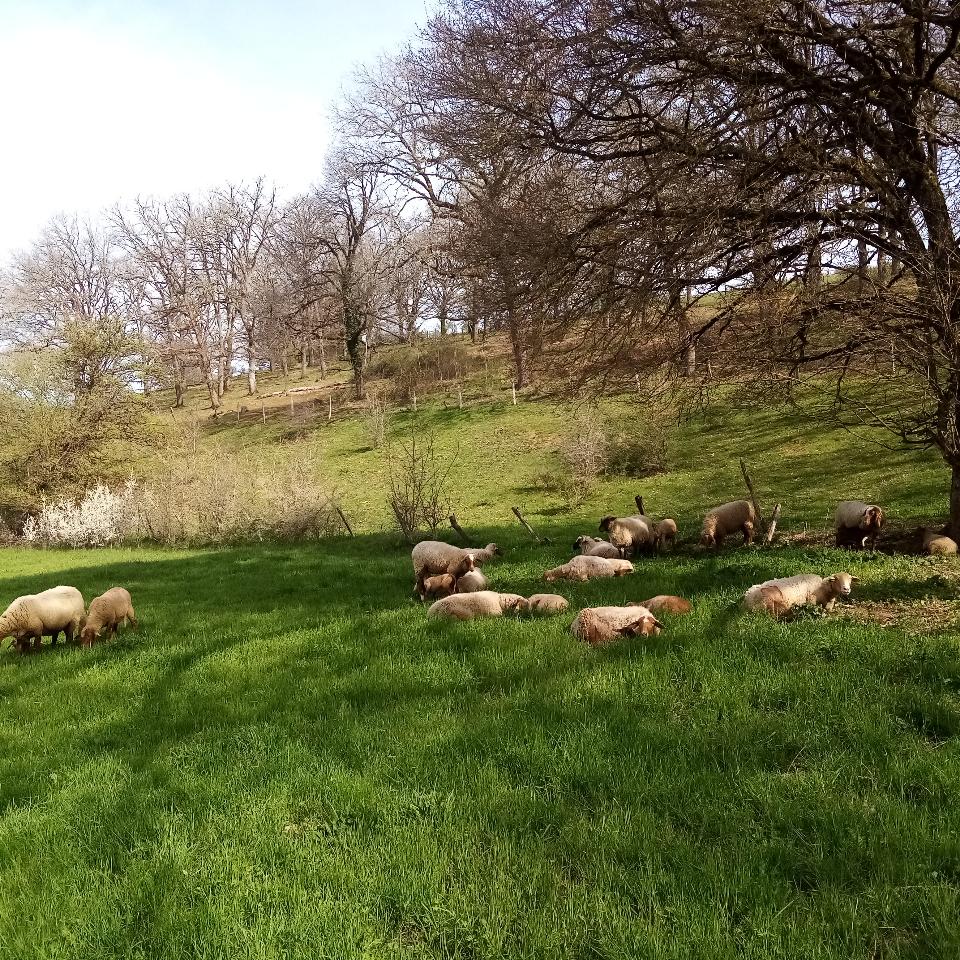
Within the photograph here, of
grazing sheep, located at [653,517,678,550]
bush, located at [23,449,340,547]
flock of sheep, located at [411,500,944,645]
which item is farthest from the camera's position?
bush, located at [23,449,340,547]

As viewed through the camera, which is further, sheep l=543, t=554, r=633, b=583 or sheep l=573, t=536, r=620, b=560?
sheep l=573, t=536, r=620, b=560

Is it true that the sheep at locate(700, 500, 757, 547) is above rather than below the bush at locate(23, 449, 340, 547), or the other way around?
below

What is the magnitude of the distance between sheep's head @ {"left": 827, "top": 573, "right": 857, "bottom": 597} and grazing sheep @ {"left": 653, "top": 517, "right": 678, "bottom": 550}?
4.89m

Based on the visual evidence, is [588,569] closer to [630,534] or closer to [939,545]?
[630,534]

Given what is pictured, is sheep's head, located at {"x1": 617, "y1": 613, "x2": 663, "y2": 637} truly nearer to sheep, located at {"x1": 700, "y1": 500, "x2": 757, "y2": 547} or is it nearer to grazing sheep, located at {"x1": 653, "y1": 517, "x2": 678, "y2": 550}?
sheep, located at {"x1": 700, "y1": 500, "x2": 757, "y2": 547}

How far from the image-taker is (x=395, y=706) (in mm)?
5043

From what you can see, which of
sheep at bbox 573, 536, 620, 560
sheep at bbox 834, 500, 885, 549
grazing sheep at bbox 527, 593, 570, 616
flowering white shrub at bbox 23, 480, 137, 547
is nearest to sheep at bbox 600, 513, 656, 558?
sheep at bbox 573, 536, 620, 560

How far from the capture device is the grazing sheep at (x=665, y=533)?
11.8 meters

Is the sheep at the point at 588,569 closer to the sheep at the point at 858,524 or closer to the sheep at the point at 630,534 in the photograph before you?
the sheep at the point at 630,534

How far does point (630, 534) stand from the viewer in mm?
11453

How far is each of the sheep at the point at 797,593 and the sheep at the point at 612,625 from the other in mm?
1170

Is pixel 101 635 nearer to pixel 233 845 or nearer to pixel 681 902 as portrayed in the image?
pixel 233 845

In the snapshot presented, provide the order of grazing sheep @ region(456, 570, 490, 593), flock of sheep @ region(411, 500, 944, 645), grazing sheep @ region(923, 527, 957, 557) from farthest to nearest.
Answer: grazing sheep @ region(456, 570, 490, 593)
grazing sheep @ region(923, 527, 957, 557)
flock of sheep @ region(411, 500, 944, 645)

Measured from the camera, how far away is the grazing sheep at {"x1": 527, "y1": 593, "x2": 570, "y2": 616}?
7242 mm
